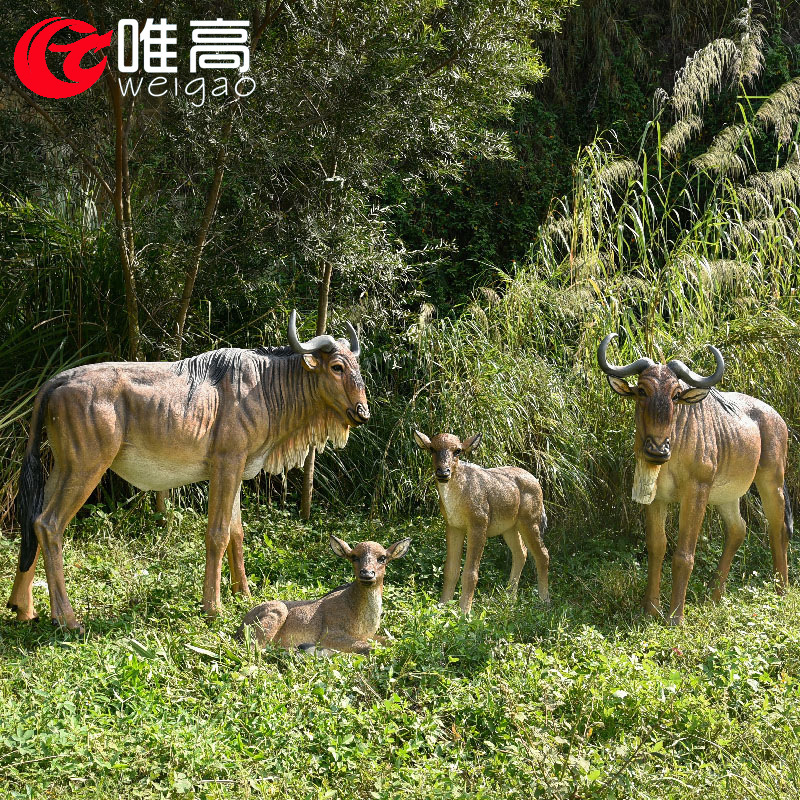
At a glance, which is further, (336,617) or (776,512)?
(776,512)

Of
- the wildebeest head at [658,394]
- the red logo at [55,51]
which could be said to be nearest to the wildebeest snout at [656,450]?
the wildebeest head at [658,394]

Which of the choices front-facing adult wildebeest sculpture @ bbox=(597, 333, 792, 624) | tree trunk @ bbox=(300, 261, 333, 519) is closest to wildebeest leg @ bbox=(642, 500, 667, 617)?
front-facing adult wildebeest sculpture @ bbox=(597, 333, 792, 624)

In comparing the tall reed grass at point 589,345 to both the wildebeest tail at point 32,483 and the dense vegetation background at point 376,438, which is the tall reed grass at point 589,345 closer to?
the dense vegetation background at point 376,438

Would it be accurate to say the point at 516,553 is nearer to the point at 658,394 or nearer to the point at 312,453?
the point at 658,394

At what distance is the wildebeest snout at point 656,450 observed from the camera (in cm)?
569

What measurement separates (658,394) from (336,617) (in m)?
2.41

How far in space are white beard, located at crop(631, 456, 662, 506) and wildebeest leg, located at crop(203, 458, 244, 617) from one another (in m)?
2.58

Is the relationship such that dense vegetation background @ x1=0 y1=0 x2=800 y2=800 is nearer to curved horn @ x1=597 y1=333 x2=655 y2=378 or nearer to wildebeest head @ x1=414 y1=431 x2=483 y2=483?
wildebeest head @ x1=414 y1=431 x2=483 y2=483

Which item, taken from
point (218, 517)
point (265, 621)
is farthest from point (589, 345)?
point (265, 621)

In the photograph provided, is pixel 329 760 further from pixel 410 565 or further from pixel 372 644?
pixel 410 565

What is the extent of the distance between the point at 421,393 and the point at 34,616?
3.97 metres

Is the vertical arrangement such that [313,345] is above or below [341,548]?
above

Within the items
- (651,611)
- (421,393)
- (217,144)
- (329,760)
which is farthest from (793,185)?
(329,760)

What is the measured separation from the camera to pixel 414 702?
15.8 ft
